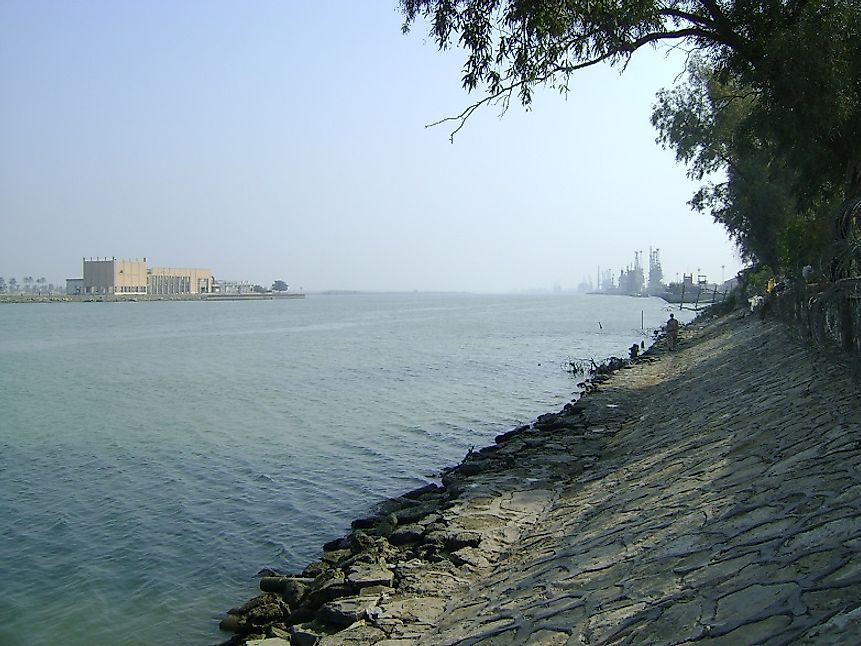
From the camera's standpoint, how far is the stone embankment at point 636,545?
465 centimetres

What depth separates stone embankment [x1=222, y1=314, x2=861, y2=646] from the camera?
465cm

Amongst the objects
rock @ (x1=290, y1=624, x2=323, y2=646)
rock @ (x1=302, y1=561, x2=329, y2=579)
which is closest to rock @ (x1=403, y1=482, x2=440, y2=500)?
rock @ (x1=302, y1=561, x2=329, y2=579)

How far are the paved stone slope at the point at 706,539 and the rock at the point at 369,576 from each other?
1076 mm

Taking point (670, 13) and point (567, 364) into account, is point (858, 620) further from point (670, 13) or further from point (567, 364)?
point (567, 364)

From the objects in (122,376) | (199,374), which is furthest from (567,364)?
(122,376)

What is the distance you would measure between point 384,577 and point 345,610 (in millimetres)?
841

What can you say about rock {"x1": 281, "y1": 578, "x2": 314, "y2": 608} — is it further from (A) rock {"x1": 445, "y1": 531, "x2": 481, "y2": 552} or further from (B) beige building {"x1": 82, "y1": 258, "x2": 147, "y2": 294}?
(B) beige building {"x1": 82, "y1": 258, "x2": 147, "y2": 294}

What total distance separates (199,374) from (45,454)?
17964 millimetres

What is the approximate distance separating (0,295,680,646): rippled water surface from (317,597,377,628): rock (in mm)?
1955

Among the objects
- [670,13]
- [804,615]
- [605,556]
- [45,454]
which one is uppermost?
[670,13]

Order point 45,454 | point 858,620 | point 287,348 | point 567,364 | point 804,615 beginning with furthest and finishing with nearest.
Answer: point 287,348
point 567,364
point 45,454
point 804,615
point 858,620

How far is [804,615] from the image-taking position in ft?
13.2

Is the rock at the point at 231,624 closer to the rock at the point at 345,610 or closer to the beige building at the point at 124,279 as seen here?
the rock at the point at 345,610

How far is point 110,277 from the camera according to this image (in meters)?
170
